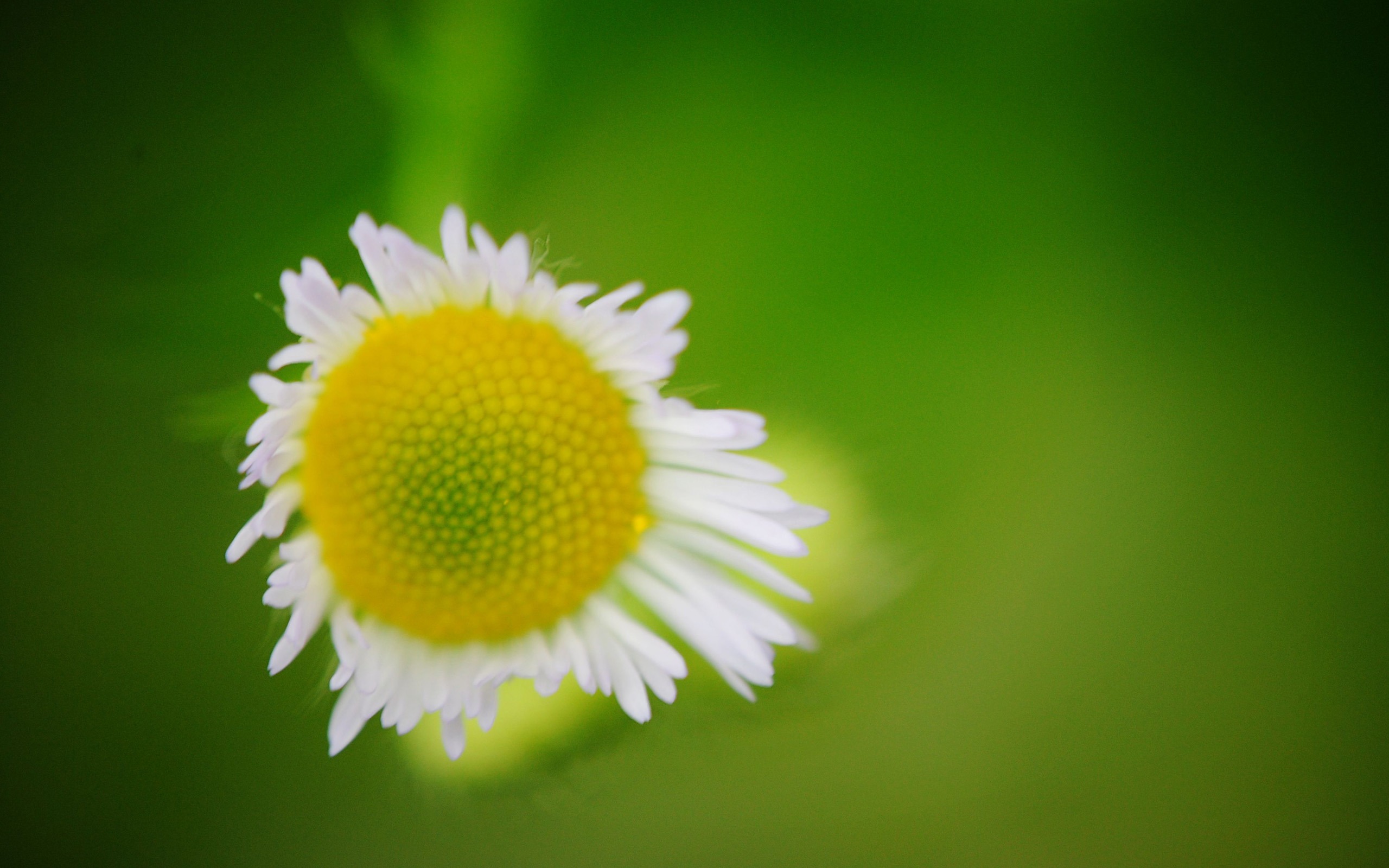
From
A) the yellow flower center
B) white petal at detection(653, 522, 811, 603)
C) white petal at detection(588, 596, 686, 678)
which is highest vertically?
the yellow flower center

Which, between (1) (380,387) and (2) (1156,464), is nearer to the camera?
(1) (380,387)

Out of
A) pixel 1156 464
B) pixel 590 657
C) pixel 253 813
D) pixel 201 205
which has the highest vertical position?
pixel 201 205

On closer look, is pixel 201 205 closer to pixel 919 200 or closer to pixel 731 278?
pixel 731 278

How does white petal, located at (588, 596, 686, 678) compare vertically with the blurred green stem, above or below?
below

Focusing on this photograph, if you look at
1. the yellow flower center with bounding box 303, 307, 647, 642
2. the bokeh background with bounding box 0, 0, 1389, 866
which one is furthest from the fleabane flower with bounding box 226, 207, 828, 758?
the bokeh background with bounding box 0, 0, 1389, 866

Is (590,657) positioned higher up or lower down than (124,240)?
lower down

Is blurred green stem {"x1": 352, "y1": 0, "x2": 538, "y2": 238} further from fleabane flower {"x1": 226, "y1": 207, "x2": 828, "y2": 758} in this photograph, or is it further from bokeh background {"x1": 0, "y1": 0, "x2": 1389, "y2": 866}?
fleabane flower {"x1": 226, "y1": 207, "x2": 828, "y2": 758}

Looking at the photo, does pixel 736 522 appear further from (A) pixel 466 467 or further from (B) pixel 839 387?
(B) pixel 839 387

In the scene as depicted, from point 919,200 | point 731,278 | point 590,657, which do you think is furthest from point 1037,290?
point 590,657

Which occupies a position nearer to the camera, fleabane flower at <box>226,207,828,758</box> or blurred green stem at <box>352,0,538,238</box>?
fleabane flower at <box>226,207,828,758</box>
